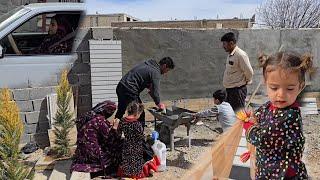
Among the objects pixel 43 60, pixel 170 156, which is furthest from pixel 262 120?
pixel 43 60

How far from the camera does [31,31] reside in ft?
19.3

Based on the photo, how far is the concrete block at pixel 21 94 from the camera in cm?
564

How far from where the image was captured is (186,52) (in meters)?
7.53

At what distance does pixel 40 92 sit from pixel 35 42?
76cm

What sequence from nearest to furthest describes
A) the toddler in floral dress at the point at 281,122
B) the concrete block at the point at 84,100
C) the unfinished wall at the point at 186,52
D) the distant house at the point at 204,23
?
the toddler in floral dress at the point at 281,122 < the concrete block at the point at 84,100 < the unfinished wall at the point at 186,52 < the distant house at the point at 204,23

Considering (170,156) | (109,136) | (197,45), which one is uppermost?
(197,45)

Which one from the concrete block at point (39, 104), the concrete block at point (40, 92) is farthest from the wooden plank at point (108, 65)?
the concrete block at point (39, 104)

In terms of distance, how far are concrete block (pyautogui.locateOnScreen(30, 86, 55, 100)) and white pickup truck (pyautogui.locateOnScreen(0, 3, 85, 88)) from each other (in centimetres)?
7

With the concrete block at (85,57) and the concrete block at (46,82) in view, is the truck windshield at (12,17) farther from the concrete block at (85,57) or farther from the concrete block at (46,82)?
the concrete block at (85,57)

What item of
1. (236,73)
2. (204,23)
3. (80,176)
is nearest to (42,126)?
(80,176)

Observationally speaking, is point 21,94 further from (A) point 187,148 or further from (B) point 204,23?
(B) point 204,23

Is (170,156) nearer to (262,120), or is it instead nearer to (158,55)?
(158,55)

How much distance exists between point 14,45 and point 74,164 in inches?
71.2

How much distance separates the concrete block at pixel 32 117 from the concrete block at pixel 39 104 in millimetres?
57
